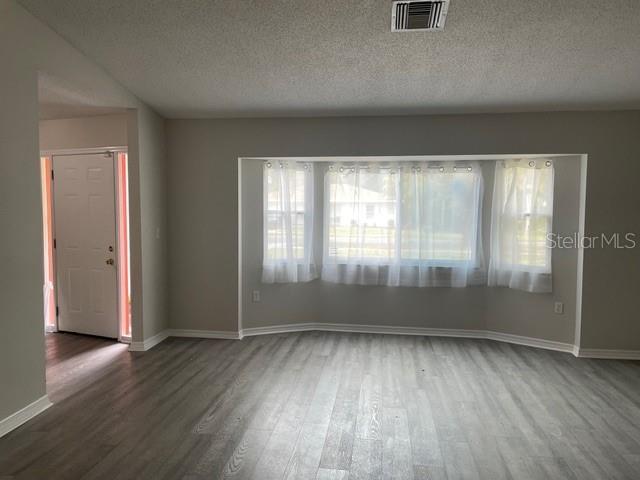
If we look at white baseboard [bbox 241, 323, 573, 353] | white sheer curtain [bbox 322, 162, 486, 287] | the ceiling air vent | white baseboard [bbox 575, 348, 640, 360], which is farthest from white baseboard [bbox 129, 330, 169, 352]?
white baseboard [bbox 575, 348, 640, 360]

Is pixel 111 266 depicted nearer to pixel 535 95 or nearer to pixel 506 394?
pixel 506 394

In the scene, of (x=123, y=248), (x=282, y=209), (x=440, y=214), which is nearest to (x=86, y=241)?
(x=123, y=248)

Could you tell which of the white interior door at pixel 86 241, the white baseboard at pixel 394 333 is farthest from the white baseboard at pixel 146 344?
the white interior door at pixel 86 241

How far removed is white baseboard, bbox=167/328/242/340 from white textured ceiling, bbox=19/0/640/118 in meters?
2.43

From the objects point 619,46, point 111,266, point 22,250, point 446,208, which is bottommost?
point 111,266

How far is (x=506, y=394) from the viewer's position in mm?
3055

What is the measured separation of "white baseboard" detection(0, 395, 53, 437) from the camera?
7.91 feet

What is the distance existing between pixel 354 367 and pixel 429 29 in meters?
2.78

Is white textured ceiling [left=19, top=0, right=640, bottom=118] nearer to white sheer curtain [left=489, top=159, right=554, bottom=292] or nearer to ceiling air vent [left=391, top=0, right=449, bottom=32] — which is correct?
ceiling air vent [left=391, top=0, right=449, bottom=32]

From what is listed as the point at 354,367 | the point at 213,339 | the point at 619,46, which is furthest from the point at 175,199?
the point at 619,46

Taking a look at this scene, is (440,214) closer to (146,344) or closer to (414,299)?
(414,299)

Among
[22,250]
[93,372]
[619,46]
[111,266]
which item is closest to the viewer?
[22,250]

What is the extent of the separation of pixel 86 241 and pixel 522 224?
187 inches

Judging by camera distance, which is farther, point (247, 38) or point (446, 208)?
point (446, 208)
